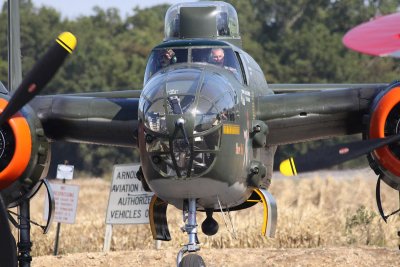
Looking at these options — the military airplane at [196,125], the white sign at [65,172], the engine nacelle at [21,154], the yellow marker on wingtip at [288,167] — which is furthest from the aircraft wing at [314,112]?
the white sign at [65,172]

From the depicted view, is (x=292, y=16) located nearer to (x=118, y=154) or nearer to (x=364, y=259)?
(x=118, y=154)

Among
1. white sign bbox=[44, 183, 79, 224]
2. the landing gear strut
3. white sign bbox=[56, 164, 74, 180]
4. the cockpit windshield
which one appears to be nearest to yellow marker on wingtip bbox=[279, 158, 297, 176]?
the cockpit windshield

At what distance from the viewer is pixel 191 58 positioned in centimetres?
1291

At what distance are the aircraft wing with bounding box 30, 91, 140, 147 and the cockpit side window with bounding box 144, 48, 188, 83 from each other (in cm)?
93

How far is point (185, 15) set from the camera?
14.5 m

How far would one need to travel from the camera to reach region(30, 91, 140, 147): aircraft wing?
46.1 ft

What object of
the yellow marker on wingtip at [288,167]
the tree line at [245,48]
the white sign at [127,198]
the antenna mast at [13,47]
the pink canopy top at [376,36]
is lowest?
the yellow marker on wingtip at [288,167]

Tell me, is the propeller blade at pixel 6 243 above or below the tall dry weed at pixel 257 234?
below

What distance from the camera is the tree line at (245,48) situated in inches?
2249

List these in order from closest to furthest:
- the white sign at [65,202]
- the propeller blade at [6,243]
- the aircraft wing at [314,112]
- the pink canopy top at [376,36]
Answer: the propeller blade at [6,243] < the aircraft wing at [314,112] < the pink canopy top at [376,36] < the white sign at [65,202]

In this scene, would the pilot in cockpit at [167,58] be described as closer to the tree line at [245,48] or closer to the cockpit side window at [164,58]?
the cockpit side window at [164,58]

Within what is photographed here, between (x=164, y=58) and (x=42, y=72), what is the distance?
184 cm

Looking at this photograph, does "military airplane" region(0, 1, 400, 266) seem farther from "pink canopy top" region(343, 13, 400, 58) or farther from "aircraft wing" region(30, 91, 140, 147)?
"pink canopy top" region(343, 13, 400, 58)

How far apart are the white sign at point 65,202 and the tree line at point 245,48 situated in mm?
30713
